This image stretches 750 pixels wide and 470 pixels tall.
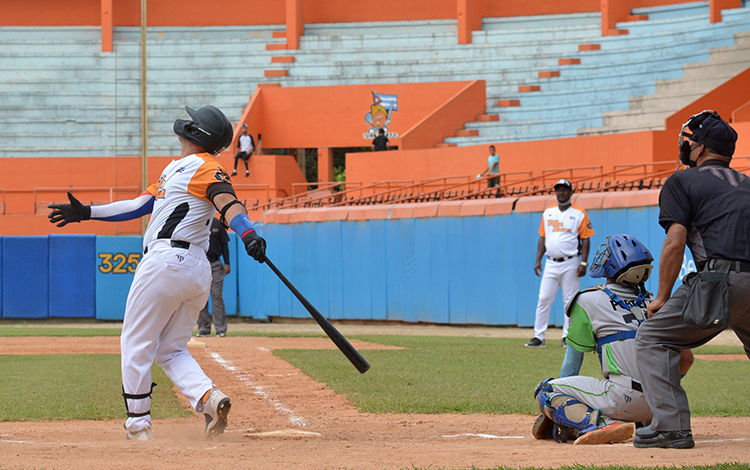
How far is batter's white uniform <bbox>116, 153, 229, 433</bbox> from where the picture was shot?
521cm

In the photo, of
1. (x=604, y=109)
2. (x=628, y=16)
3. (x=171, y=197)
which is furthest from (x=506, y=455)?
(x=628, y=16)

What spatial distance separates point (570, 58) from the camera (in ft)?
94.2

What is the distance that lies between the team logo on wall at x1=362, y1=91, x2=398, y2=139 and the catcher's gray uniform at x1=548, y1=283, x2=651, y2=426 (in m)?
21.6

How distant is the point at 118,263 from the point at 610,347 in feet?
51.2

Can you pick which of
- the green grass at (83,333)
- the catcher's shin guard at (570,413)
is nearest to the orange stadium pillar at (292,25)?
the green grass at (83,333)

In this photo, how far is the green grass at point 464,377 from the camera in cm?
694

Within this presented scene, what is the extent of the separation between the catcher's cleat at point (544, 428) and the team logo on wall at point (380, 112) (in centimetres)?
2159

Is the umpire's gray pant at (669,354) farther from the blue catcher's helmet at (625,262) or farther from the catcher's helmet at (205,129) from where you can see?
the catcher's helmet at (205,129)

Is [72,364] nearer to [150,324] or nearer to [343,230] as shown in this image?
[150,324]

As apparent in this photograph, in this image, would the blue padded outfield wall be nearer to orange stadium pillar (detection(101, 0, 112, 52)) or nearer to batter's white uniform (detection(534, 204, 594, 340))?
batter's white uniform (detection(534, 204, 594, 340))

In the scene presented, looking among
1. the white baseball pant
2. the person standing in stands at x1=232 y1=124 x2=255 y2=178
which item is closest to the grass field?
the white baseball pant

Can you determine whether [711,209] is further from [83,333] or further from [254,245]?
[83,333]

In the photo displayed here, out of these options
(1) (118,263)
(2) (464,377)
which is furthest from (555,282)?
(1) (118,263)

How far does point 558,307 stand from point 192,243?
1036cm
